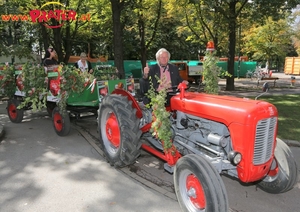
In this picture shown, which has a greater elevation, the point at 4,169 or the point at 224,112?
the point at 224,112

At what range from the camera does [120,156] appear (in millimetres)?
4227

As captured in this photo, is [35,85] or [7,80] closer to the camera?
[35,85]

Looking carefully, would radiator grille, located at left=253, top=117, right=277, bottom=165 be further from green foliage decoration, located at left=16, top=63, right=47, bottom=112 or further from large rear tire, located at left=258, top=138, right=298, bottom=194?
green foliage decoration, located at left=16, top=63, right=47, bottom=112

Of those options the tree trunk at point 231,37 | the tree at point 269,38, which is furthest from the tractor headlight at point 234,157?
the tree at point 269,38

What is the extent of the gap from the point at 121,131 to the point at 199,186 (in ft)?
5.18

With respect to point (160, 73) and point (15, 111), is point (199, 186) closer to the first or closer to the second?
point (160, 73)

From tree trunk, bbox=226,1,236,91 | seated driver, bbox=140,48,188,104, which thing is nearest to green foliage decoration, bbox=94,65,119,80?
seated driver, bbox=140,48,188,104

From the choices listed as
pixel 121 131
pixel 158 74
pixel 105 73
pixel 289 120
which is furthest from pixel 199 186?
pixel 289 120

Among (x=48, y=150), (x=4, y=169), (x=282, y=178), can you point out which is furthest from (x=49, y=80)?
(x=282, y=178)

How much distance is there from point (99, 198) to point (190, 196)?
1.25 meters

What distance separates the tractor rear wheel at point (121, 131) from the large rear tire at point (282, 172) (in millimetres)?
1924

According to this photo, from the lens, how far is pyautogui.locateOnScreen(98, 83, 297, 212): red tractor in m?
2.85

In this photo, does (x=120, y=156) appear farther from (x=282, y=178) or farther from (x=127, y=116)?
(x=282, y=178)

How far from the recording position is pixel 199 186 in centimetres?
300
